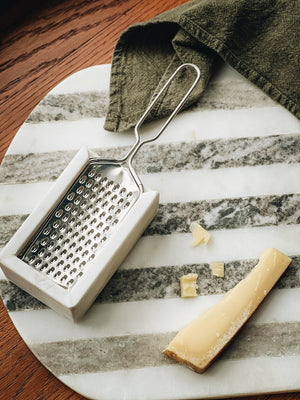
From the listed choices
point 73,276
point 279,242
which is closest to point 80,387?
point 73,276

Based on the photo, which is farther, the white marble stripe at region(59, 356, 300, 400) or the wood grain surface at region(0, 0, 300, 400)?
the wood grain surface at region(0, 0, 300, 400)

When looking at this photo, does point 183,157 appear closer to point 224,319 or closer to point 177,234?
point 177,234

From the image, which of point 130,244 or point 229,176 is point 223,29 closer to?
point 229,176

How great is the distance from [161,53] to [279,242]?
18.1 inches

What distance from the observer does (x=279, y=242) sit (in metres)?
0.90

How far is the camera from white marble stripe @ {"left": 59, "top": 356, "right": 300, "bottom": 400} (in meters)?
0.79

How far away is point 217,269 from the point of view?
2.86 feet

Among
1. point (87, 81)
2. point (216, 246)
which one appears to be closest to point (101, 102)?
point (87, 81)

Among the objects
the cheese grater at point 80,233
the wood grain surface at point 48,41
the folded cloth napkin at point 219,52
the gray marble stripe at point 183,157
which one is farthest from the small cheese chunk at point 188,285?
the wood grain surface at point 48,41

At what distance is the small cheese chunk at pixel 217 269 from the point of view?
2.85 feet

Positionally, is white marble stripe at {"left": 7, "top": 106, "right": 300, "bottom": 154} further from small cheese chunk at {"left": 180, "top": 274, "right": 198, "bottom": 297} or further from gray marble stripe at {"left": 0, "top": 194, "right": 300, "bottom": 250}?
small cheese chunk at {"left": 180, "top": 274, "right": 198, "bottom": 297}

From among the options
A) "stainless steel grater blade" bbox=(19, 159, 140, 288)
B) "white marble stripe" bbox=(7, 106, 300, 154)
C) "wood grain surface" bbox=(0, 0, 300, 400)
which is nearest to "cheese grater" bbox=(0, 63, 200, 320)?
"stainless steel grater blade" bbox=(19, 159, 140, 288)

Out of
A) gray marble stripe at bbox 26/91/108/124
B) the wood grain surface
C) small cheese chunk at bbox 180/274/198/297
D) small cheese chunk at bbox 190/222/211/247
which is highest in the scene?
the wood grain surface

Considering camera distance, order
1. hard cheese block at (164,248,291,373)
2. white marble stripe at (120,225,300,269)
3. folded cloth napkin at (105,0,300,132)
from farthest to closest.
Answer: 1. folded cloth napkin at (105,0,300,132)
2. white marble stripe at (120,225,300,269)
3. hard cheese block at (164,248,291,373)
